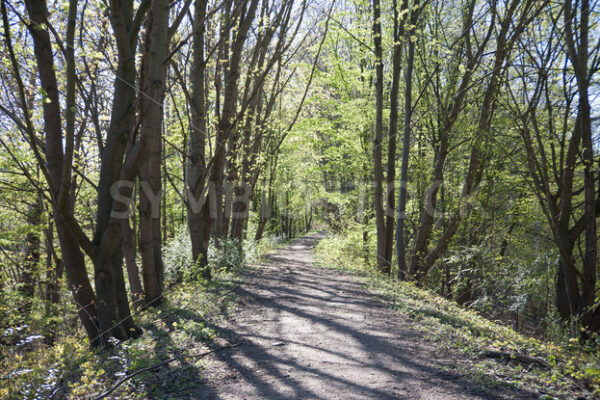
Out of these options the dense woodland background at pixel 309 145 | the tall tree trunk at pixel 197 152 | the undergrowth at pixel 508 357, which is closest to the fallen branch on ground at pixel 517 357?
the undergrowth at pixel 508 357

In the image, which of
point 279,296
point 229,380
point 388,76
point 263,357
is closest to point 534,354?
point 263,357

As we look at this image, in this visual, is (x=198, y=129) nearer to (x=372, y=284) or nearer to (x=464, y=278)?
(x=372, y=284)

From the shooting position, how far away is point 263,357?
4664mm

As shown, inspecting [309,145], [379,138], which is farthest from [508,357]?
[309,145]

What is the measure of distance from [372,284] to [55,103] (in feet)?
23.1

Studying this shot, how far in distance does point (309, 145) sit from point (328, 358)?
13966 mm

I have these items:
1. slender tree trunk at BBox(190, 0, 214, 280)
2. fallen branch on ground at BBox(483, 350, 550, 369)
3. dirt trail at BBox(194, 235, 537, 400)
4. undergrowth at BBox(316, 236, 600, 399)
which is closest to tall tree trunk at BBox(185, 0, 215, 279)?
slender tree trunk at BBox(190, 0, 214, 280)

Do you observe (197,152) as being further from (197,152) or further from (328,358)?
(328,358)

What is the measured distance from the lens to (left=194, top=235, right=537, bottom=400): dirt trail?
3693 millimetres

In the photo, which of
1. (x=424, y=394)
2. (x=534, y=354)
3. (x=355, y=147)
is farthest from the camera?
(x=355, y=147)

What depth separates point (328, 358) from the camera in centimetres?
457

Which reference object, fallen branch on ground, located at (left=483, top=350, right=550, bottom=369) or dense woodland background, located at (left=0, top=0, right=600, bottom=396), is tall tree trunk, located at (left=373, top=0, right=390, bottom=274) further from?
fallen branch on ground, located at (left=483, top=350, right=550, bottom=369)

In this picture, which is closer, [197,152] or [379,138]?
[197,152]

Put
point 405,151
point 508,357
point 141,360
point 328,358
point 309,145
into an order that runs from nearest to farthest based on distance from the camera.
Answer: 1. point 141,360
2. point 508,357
3. point 328,358
4. point 405,151
5. point 309,145
